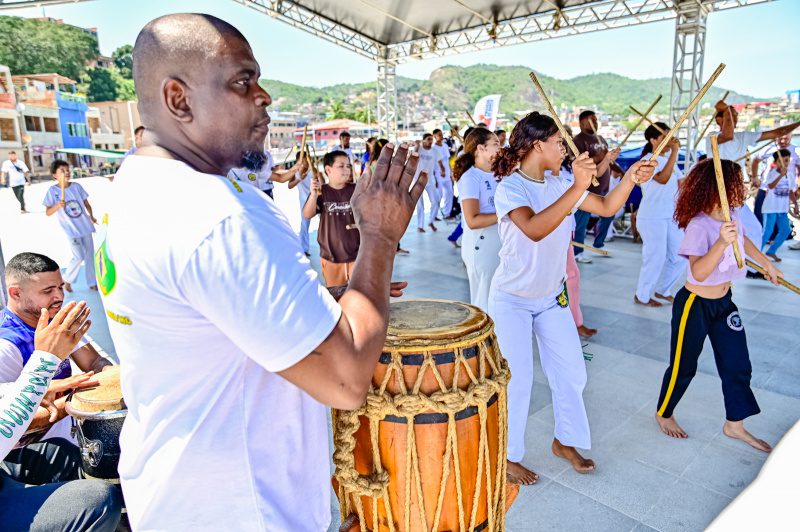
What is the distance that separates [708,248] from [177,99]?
275cm

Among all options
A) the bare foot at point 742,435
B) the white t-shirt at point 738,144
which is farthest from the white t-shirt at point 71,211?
the white t-shirt at point 738,144

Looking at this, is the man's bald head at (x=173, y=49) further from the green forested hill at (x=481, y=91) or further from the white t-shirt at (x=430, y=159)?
the green forested hill at (x=481, y=91)

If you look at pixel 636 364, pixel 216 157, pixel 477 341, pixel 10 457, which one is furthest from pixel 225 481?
pixel 636 364

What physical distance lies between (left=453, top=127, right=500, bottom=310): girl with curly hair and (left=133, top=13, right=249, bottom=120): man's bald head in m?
2.89

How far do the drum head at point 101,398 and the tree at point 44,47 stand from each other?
202 feet

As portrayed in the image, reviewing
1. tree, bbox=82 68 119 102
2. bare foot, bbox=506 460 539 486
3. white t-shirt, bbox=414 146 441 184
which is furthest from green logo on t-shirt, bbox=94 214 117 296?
tree, bbox=82 68 119 102

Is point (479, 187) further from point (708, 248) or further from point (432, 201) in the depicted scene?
point (432, 201)

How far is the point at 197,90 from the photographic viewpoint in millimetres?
942

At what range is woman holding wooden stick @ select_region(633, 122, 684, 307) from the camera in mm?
5207

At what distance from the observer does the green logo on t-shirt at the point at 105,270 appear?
937 millimetres

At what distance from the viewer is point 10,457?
82.1 inches

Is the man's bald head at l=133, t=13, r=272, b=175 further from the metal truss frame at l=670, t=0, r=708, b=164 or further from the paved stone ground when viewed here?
the metal truss frame at l=670, t=0, r=708, b=164

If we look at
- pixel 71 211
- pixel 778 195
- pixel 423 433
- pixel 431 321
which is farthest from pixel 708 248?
pixel 71 211

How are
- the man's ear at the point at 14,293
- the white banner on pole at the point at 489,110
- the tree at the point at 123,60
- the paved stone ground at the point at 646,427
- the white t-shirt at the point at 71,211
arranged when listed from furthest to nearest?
the tree at the point at 123,60
the white banner on pole at the point at 489,110
the white t-shirt at the point at 71,211
the paved stone ground at the point at 646,427
the man's ear at the point at 14,293
